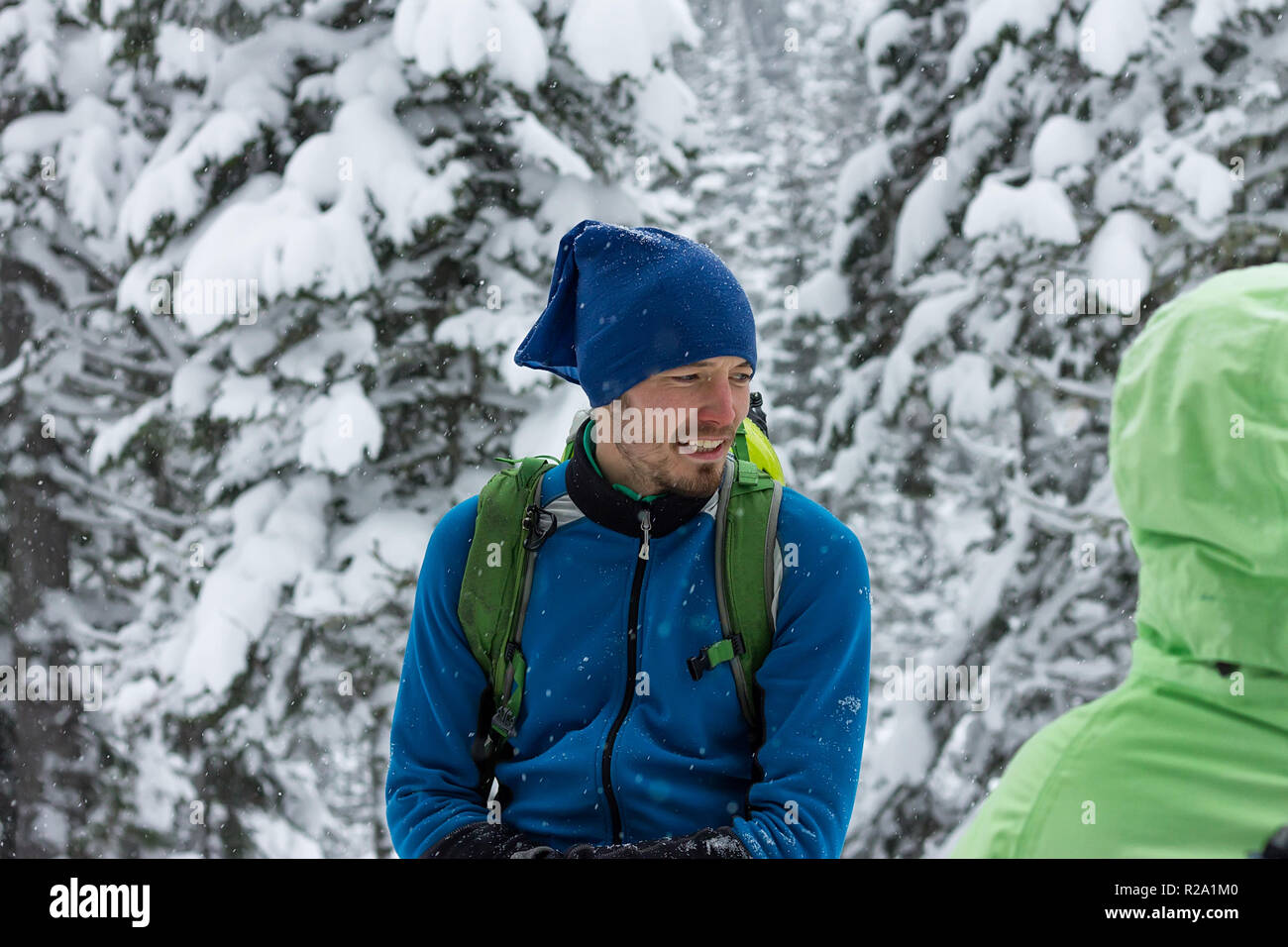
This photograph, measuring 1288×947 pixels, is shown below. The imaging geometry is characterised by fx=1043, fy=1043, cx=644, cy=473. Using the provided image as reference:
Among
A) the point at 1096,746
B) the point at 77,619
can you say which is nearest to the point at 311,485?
the point at 77,619

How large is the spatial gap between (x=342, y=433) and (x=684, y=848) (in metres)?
5.37

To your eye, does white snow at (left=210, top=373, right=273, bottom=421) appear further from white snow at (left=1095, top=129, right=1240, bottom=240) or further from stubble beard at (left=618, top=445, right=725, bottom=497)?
white snow at (left=1095, top=129, right=1240, bottom=240)

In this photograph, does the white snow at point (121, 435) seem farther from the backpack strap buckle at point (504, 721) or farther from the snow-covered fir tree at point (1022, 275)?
the backpack strap buckle at point (504, 721)

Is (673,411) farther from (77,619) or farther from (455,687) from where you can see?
(77,619)

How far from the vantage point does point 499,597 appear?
96.3 inches

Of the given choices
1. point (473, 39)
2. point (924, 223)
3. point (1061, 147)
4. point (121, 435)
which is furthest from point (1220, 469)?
point (121, 435)

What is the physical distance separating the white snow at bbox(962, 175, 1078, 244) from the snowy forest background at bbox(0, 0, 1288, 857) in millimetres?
23

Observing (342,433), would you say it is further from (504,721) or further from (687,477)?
(687,477)

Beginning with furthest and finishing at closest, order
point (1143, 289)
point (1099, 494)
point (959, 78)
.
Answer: point (959, 78) < point (1099, 494) < point (1143, 289)

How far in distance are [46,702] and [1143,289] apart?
11189mm

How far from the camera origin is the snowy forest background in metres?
7.16

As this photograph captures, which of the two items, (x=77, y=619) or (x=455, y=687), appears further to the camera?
(x=77, y=619)

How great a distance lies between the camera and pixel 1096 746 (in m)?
1.50
